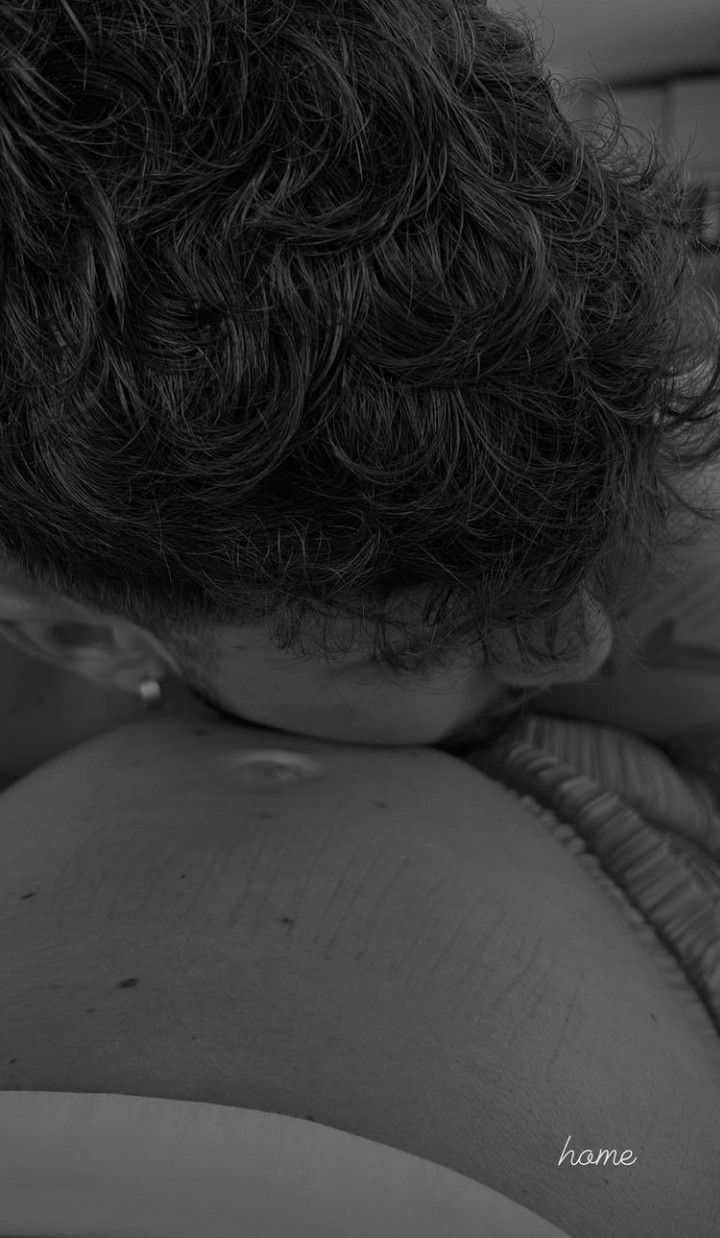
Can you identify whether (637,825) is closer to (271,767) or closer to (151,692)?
(271,767)

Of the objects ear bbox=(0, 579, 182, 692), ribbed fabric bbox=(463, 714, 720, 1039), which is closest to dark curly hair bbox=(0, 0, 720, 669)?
ear bbox=(0, 579, 182, 692)

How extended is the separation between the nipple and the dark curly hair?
14 centimetres

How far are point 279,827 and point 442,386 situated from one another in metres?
0.24

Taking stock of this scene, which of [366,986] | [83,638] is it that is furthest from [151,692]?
[366,986]

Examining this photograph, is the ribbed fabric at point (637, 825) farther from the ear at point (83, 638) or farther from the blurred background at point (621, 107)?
the ear at point (83, 638)

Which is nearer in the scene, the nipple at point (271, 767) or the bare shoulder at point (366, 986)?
the bare shoulder at point (366, 986)

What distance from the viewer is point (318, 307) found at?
302 millimetres

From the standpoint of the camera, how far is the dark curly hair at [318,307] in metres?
0.28

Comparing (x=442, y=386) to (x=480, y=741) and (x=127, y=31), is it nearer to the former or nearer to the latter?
(x=127, y=31)

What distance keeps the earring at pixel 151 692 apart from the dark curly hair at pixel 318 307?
0.70 feet

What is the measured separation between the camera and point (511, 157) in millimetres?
326

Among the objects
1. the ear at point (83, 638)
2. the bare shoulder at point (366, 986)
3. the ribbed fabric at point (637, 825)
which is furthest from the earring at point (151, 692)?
the ribbed fabric at point (637, 825)

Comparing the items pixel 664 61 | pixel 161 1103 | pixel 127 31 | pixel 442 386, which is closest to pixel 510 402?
pixel 442 386

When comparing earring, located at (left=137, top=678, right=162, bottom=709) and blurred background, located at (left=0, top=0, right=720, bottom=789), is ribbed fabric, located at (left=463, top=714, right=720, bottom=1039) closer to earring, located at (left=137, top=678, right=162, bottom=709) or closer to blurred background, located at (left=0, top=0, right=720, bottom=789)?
blurred background, located at (left=0, top=0, right=720, bottom=789)
